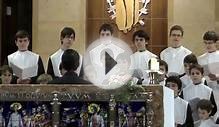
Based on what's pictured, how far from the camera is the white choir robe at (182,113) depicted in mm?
8305

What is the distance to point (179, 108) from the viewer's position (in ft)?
27.5

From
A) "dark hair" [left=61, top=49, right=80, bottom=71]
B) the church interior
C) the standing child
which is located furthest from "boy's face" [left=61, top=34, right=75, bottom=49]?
"dark hair" [left=61, top=49, right=80, bottom=71]

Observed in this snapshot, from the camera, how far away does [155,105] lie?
678cm

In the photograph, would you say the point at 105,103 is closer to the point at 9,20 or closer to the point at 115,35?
the point at 115,35

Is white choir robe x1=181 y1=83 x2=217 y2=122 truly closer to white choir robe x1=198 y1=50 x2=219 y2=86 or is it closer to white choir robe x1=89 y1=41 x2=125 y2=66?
white choir robe x1=198 y1=50 x2=219 y2=86

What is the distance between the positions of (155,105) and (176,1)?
557 centimetres

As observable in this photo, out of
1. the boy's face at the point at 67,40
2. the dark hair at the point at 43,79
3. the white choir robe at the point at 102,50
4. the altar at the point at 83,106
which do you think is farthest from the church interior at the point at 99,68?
the dark hair at the point at 43,79

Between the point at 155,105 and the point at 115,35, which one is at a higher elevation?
the point at 115,35

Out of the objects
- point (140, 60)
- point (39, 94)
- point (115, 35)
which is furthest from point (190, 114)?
point (115, 35)

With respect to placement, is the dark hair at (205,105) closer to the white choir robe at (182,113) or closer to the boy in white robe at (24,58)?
the white choir robe at (182,113)

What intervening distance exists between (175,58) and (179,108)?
1590 mm

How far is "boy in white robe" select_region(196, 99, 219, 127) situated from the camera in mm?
8320
